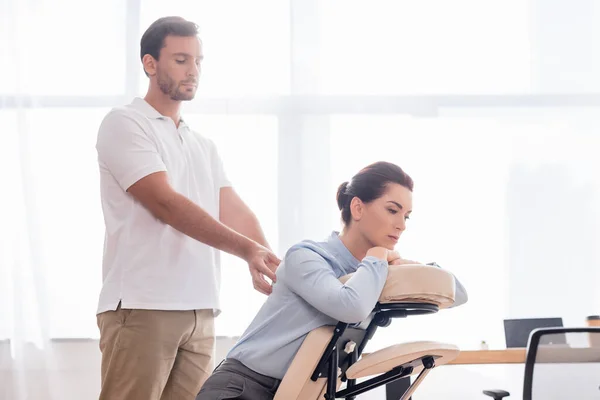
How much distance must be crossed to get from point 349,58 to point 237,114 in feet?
2.06

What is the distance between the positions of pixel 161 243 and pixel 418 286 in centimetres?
79

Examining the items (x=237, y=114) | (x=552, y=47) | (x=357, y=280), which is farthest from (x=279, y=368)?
(x=552, y=47)

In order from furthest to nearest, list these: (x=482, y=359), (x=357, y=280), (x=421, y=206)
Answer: (x=421, y=206)
(x=482, y=359)
(x=357, y=280)

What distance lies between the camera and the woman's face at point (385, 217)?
71.8 inches

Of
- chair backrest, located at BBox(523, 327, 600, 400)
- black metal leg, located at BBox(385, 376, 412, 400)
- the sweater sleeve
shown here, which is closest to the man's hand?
the sweater sleeve

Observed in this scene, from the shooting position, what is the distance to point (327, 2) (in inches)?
147

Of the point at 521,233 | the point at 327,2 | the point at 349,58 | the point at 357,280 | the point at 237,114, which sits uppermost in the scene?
the point at 327,2

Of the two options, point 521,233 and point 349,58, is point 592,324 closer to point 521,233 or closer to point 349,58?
point 521,233

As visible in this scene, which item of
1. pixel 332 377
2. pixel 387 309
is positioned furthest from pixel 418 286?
pixel 332 377

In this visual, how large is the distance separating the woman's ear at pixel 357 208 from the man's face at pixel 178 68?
611 mm

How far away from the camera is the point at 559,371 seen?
2.67 metres

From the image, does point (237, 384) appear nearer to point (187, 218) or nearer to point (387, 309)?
point (387, 309)

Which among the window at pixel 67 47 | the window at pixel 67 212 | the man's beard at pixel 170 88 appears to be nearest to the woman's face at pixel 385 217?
the man's beard at pixel 170 88

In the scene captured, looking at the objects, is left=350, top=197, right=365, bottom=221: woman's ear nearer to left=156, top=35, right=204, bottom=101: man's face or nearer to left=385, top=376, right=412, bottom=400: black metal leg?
left=156, top=35, right=204, bottom=101: man's face
